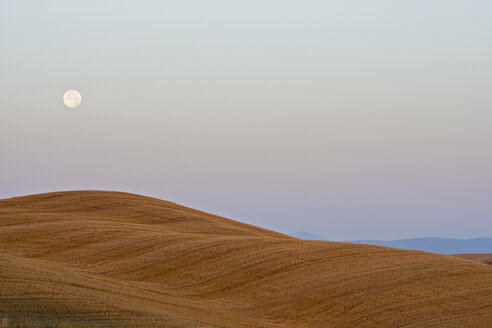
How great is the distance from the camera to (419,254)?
3422cm

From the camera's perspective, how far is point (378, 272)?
97.9ft

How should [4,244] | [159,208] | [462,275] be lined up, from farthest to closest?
[159,208] → [4,244] → [462,275]

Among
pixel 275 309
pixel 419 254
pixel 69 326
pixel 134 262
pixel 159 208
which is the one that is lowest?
pixel 69 326

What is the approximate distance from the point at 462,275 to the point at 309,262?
771 cm

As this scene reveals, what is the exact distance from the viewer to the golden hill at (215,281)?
1975 centimetres

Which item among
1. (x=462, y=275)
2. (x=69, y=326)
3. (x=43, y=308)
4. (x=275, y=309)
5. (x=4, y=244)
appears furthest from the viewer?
(x=4, y=244)

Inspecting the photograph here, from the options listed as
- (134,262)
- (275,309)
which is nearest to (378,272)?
(275,309)

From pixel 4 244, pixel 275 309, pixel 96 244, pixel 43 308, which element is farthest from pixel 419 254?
pixel 4 244

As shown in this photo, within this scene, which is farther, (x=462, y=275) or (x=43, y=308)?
(x=462, y=275)

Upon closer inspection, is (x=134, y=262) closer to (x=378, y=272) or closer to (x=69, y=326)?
(x=378, y=272)

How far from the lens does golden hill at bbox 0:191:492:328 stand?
1975 centimetres

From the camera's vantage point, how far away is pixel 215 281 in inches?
1206

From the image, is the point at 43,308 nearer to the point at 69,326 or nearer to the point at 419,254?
the point at 69,326

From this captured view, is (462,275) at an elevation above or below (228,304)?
above
